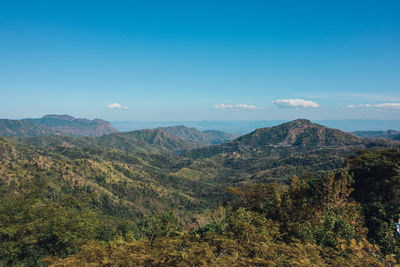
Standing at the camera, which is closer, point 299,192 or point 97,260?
point 97,260

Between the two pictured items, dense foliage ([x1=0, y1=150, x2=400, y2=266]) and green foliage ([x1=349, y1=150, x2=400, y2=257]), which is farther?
green foliage ([x1=349, y1=150, x2=400, y2=257])

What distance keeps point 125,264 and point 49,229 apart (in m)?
31.4

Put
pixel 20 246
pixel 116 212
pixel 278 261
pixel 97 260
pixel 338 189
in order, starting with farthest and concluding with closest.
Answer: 1. pixel 116 212
2. pixel 20 246
3. pixel 338 189
4. pixel 97 260
5. pixel 278 261

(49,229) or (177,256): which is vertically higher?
(177,256)

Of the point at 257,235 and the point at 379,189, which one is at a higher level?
the point at 257,235

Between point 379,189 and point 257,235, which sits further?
point 379,189

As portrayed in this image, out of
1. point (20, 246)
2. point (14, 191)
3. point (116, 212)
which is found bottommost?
point (116, 212)

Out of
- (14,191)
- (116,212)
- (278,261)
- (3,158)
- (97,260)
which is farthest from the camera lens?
(3,158)

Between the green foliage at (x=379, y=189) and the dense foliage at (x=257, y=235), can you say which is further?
the green foliage at (x=379, y=189)

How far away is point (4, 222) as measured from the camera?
123 ft

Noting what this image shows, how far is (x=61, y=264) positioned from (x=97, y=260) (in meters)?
2.24

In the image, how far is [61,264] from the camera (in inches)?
573

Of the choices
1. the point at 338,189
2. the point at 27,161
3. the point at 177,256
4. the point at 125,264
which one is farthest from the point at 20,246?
the point at 27,161

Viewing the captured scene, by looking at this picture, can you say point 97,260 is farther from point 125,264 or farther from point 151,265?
point 151,265
